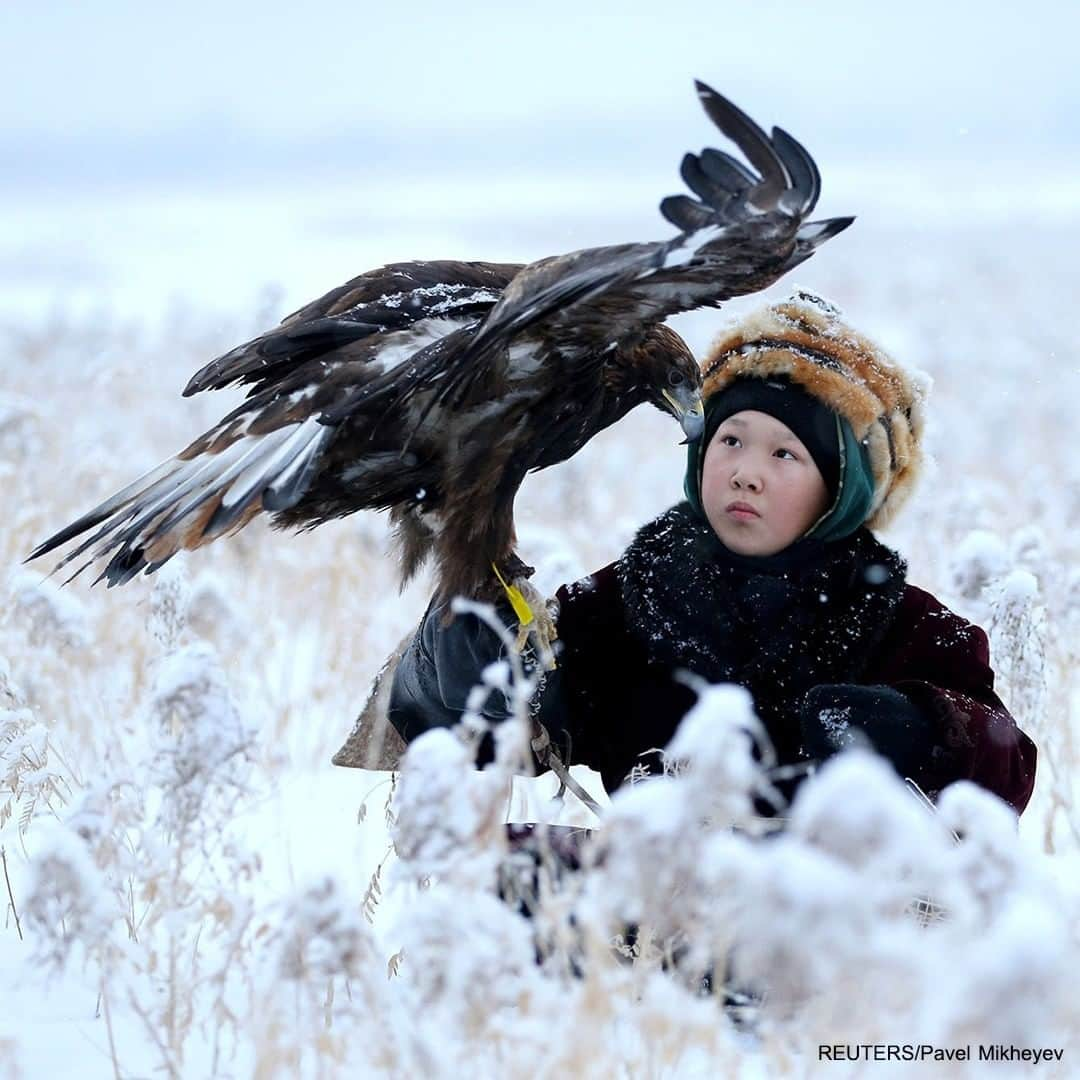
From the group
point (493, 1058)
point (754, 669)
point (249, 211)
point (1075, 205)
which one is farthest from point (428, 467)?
point (249, 211)

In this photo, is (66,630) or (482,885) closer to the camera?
(482,885)

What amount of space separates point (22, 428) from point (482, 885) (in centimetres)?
394

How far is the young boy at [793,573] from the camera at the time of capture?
2514 millimetres

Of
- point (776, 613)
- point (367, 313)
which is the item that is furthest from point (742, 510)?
point (367, 313)

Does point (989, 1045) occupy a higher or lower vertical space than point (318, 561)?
lower

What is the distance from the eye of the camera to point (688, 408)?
8.16 ft

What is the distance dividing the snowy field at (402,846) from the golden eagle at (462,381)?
1.16ft

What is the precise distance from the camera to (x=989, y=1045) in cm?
194

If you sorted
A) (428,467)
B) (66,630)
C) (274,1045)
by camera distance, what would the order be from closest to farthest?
1. (274,1045)
2. (428,467)
3. (66,630)

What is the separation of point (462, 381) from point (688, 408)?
17.3 inches

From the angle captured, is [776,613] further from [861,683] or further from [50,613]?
[50,613]

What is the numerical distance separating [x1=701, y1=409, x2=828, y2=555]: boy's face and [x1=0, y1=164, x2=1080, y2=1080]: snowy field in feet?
0.84

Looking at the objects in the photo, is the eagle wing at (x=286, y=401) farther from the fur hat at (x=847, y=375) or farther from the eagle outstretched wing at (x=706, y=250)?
the fur hat at (x=847, y=375)

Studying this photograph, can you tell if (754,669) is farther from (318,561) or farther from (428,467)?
(318,561)
